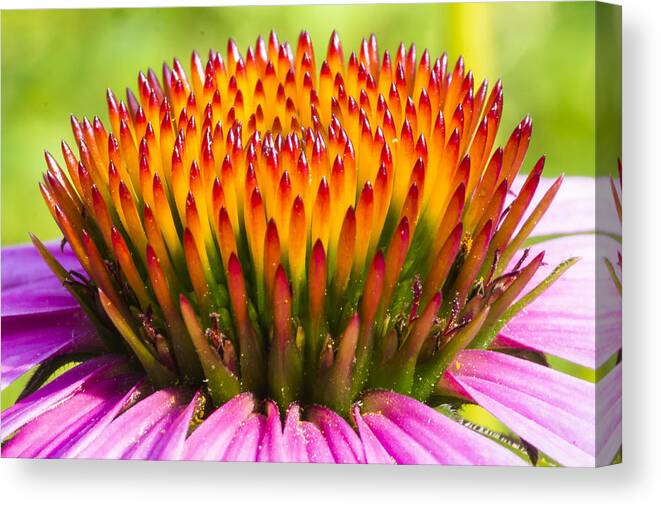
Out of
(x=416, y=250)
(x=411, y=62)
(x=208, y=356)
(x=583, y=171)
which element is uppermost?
(x=411, y=62)

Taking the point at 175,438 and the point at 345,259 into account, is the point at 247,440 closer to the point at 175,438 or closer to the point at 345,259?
the point at 175,438

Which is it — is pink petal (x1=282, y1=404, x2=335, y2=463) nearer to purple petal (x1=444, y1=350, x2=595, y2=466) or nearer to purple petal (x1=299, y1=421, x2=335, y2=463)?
purple petal (x1=299, y1=421, x2=335, y2=463)

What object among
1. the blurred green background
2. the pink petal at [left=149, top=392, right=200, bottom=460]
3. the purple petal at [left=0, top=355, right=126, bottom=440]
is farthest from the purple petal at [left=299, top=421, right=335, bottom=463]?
the blurred green background

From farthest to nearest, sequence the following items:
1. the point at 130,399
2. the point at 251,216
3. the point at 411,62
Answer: the point at 411,62 < the point at 130,399 < the point at 251,216

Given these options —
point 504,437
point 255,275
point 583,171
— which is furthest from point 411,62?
point 504,437

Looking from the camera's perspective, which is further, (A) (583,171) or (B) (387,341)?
(A) (583,171)

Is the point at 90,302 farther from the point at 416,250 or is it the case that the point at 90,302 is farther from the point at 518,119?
the point at 518,119
